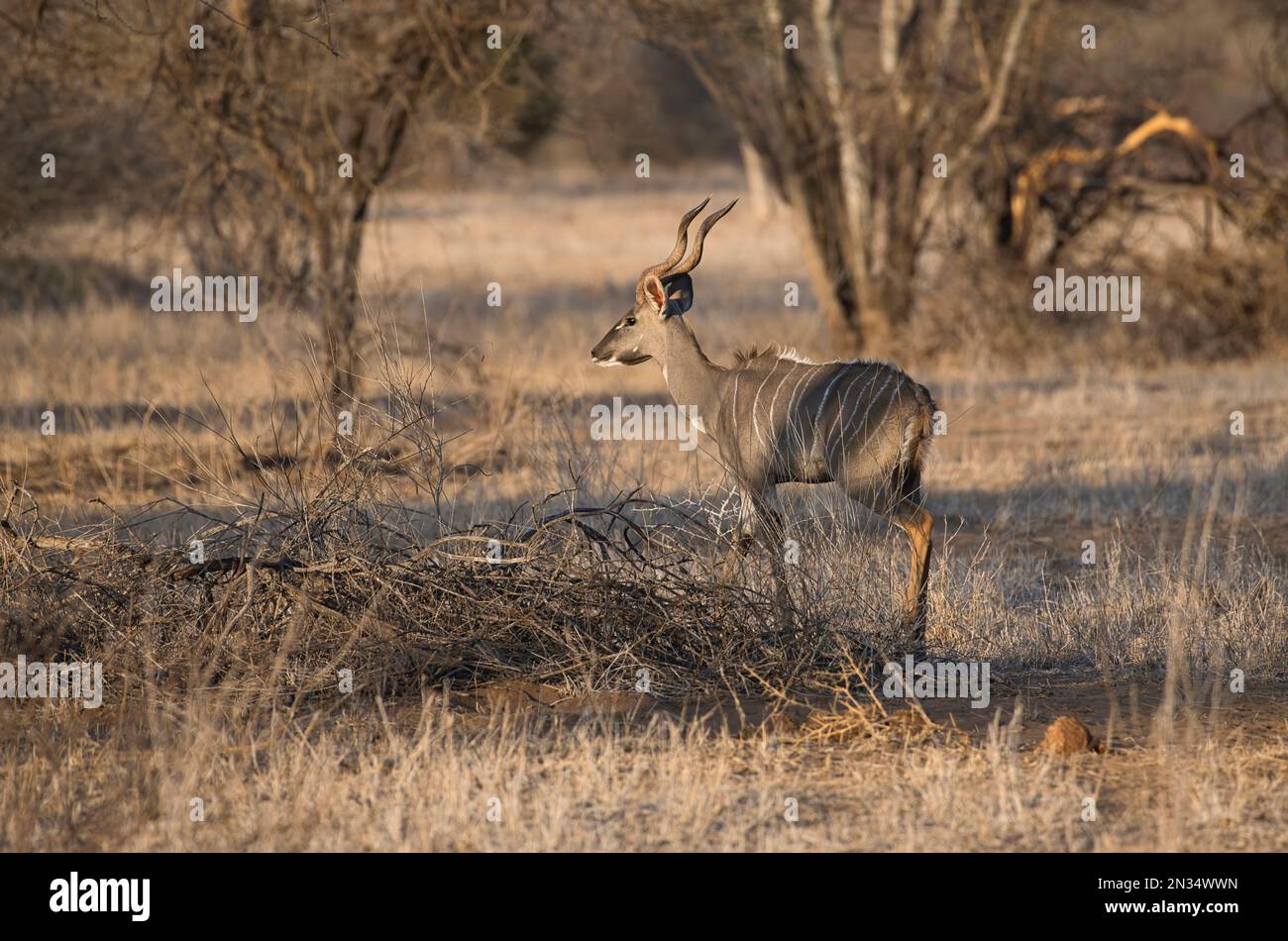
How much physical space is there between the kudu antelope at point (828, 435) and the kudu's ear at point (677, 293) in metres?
0.23

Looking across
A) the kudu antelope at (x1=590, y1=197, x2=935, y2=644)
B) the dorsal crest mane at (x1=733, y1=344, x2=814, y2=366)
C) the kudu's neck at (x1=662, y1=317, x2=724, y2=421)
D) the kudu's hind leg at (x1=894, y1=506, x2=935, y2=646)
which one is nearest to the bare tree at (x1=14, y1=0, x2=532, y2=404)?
the kudu's neck at (x1=662, y1=317, x2=724, y2=421)

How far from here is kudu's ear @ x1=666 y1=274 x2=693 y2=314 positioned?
305 inches

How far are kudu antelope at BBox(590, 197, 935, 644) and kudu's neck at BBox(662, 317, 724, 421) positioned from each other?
→ 9cm

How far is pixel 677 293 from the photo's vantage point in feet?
25.5

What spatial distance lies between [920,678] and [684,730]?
3.59ft

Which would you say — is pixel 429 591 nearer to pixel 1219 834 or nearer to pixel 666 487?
pixel 1219 834

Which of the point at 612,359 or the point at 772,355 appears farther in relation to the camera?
the point at 612,359

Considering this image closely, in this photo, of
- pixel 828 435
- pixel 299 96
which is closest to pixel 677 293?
pixel 828 435

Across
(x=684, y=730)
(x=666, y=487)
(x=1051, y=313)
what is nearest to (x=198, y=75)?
(x=666, y=487)

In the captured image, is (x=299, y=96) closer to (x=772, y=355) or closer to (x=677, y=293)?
(x=677, y=293)

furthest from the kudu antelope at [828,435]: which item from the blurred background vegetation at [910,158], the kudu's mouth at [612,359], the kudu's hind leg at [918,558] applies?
the blurred background vegetation at [910,158]

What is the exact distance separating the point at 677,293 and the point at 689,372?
0.40m

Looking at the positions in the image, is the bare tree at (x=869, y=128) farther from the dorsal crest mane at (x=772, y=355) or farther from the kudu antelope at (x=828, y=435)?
the kudu antelope at (x=828, y=435)
